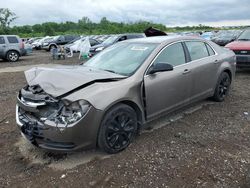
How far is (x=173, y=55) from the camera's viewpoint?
203 inches

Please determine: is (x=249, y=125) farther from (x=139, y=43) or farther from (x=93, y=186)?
(x=93, y=186)

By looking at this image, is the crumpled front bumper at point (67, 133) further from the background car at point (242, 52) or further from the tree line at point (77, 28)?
the tree line at point (77, 28)

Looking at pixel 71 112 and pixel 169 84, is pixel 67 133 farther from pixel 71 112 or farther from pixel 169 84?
pixel 169 84

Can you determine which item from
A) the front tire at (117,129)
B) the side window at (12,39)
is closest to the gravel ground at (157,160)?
the front tire at (117,129)

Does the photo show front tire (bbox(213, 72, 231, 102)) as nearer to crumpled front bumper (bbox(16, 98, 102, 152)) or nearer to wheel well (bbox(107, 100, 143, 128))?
wheel well (bbox(107, 100, 143, 128))

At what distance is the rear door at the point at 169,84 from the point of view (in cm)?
456

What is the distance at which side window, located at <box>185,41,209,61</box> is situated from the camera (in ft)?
18.3

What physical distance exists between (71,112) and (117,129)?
28.8 inches

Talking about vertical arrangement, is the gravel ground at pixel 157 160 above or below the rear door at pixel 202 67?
below

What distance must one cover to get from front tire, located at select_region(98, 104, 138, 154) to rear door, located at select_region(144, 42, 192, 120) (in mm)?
425

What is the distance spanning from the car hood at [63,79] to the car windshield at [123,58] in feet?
1.02

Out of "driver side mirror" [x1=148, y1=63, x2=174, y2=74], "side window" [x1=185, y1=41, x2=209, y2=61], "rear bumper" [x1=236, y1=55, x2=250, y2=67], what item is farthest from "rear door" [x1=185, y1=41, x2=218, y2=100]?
"rear bumper" [x1=236, y1=55, x2=250, y2=67]

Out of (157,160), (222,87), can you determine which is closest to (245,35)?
(222,87)

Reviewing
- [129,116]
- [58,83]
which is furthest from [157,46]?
[58,83]
